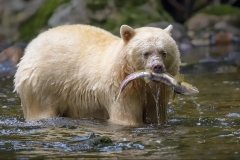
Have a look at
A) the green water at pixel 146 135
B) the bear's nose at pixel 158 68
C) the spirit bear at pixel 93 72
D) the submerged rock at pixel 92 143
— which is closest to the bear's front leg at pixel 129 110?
the spirit bear at pixel 93 72

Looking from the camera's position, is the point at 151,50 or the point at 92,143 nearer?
the point at 92,143

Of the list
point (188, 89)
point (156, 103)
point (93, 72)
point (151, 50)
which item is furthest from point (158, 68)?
point (93, 72)

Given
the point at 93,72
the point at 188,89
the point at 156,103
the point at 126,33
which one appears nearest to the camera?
the point at 188,89

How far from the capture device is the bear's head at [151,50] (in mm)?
7438

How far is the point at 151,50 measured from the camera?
746 centimetres

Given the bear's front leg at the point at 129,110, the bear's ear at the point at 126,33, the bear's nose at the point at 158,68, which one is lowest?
the bear's front leg at the point at 129,110

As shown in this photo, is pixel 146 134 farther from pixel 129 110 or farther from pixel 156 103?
pixel 156 103

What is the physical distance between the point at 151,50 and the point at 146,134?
1.13 meters

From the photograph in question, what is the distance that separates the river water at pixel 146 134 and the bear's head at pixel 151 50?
0.88 metres

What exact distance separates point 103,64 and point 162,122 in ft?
3.95

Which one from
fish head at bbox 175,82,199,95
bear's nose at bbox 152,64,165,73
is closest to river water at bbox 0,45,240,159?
fish head at bbox 175,82,199,95

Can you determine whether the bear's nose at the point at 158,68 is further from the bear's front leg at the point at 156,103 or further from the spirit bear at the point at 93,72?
the bear's front leg at the point at 156,103

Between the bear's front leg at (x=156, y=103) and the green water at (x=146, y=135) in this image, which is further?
the bear's front leg at (x=156, y=103)

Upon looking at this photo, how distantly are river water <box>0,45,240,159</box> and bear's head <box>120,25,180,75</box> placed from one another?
2.88 ft
